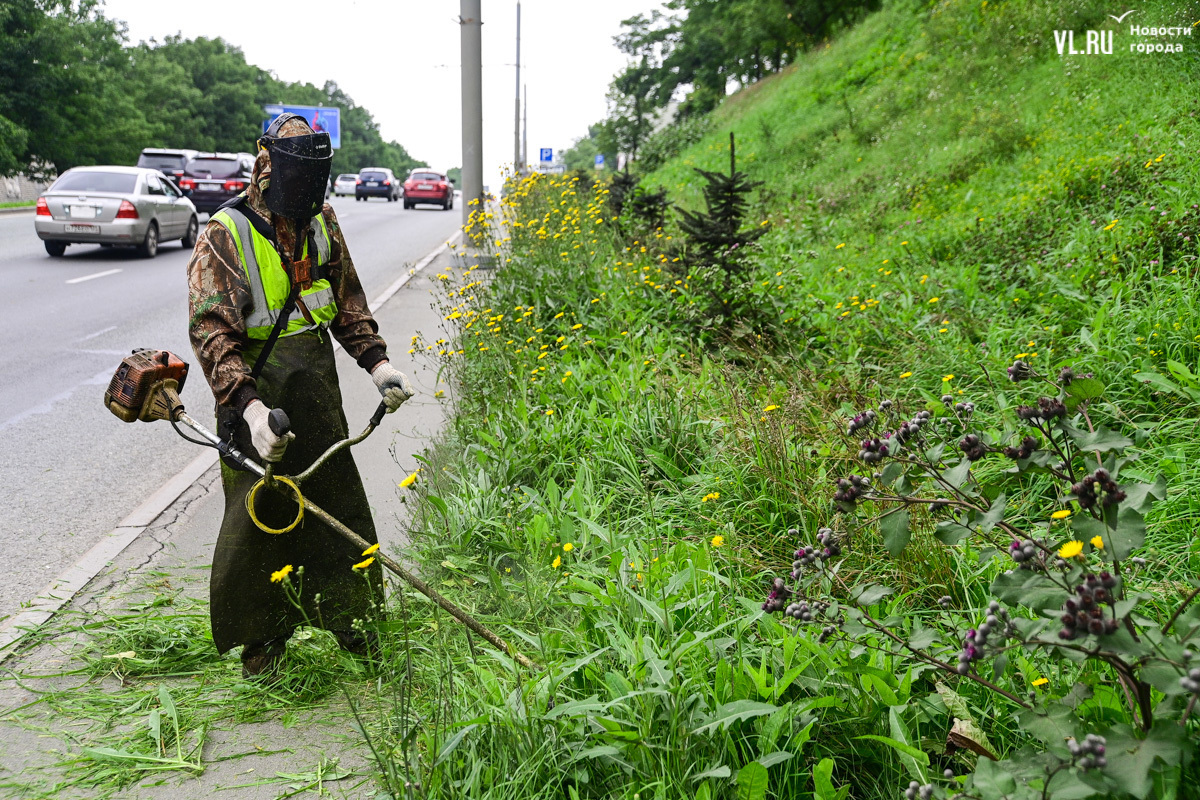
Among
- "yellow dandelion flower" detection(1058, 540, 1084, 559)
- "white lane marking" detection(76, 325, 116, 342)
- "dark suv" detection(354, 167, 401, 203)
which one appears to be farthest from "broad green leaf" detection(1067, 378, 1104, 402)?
"dark suv" detection(354, 167, 401, 203)

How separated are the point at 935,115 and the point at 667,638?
Result: 1205 cm

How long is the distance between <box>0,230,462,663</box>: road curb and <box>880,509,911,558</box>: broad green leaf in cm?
319

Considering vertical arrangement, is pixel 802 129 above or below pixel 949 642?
above

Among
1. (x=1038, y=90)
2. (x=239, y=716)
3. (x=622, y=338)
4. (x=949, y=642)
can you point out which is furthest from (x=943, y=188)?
(x=239, y=716)

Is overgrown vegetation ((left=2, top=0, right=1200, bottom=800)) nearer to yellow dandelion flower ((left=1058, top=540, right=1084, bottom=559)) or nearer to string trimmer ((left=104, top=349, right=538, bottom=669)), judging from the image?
yellow dandelion flower ((left=1058, top=540, right=1084, bottom=559))

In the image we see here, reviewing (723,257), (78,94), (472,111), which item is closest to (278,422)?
(723,257)

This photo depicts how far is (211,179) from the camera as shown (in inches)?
886

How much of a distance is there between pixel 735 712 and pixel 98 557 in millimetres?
3404

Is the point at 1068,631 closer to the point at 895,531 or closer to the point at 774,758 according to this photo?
the point at 895,531

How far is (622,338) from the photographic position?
5766 millimetres

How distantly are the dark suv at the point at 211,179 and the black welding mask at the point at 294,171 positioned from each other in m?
20.9

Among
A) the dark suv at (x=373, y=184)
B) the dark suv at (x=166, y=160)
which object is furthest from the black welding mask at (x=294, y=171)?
the dark suv at (x=373, y=184)

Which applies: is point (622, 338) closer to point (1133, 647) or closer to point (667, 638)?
point (667, 638)

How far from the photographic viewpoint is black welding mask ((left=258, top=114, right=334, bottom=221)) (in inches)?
114
